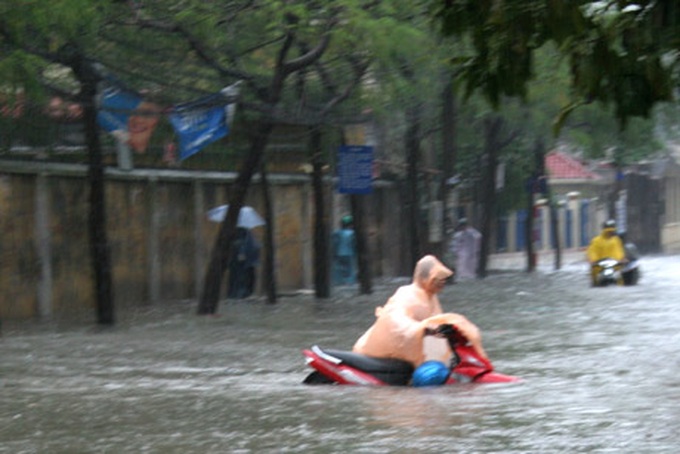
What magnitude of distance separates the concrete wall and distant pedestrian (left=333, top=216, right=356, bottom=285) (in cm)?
83

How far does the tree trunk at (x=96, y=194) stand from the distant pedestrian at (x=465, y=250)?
14.6 metres

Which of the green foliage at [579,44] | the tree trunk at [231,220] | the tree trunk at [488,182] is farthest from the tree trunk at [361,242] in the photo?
the green foliage at [579,44]

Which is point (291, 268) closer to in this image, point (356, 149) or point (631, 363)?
point (356, 149)

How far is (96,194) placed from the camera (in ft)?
67.7

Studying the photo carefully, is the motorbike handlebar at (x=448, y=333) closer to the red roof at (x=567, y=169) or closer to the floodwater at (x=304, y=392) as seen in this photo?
the floodwater at (x=304, y=392)

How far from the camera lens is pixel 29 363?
16.6m

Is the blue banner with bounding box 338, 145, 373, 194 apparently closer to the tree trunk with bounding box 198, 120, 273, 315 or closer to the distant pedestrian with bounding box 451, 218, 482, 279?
the tree trunk with bounding box 198, 120, 273, 315

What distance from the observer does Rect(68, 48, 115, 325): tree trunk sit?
1991cm

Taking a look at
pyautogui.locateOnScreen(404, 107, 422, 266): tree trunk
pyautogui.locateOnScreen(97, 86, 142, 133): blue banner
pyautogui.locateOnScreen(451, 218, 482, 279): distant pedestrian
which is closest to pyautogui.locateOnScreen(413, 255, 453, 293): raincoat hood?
pyautogui.locateOnScreen(97, 86, 142, 133): blue banner

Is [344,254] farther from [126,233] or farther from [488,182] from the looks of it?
[126,233]

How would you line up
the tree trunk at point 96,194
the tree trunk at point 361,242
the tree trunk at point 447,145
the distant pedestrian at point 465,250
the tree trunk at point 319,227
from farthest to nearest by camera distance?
the distant pedestrian at point 465,250
the tree trunk at point 447,145
the tree trunk at point 361,242
the tree trunk at point 319,227
the tree trunk at point 96,194

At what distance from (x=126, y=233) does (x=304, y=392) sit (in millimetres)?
13112

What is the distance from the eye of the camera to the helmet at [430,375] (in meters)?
13.5

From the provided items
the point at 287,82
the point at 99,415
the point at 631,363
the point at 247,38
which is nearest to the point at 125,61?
the point at 247,38
